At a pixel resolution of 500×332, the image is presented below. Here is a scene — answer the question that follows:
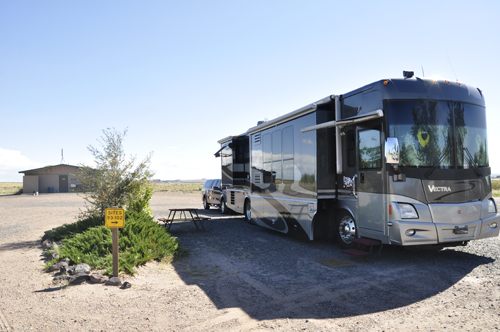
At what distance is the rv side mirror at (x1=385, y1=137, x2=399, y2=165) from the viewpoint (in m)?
6.00

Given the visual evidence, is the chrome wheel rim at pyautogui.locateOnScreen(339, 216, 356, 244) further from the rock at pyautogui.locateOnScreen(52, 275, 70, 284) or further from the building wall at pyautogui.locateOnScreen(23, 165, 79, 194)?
the building wall at pyautogui.locateOnScreen(23, 165, 79, 194)

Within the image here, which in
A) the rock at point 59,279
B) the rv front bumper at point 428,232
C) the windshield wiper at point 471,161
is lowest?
the rock at point 59,279

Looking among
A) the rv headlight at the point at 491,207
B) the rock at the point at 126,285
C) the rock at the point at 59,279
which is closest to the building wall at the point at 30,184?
the rock at the point at 59,279

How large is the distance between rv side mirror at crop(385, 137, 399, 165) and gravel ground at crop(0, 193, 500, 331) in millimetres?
1859

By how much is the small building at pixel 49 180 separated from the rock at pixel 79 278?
3593 cm

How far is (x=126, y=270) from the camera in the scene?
6.22 m

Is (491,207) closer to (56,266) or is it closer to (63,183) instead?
(56,266)

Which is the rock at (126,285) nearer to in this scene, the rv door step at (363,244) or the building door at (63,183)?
the rv door step at (363,244)

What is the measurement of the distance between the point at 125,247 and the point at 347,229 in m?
4.49

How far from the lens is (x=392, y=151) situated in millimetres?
6027

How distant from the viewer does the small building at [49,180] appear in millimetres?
38500

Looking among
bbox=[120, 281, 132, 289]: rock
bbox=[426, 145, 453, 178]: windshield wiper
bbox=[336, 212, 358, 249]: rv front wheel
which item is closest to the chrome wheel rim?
bbox=[336, 212, 358, 249]: rv front wheel

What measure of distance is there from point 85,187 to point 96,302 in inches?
256

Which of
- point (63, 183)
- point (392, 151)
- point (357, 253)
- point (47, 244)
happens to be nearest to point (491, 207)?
point (392, 151)
